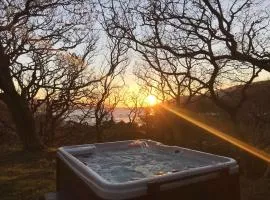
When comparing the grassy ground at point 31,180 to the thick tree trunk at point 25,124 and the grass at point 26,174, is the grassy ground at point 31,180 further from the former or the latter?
the thick tree trunk at point 25,124

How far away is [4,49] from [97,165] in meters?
6.69

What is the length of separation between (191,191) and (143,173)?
3.59 ft

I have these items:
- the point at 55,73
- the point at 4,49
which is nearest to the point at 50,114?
the point at 55,73

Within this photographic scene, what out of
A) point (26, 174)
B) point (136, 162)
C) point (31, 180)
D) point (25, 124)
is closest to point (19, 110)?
point (25, 124)

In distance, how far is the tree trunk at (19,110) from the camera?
31.8ft

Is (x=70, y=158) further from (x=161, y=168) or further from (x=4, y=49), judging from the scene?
(x=4, y=49)

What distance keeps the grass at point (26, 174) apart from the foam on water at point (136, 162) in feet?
3.77

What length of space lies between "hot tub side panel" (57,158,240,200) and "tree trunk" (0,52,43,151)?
6.24 metres

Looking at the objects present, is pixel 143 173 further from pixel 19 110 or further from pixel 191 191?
pixel 19 110

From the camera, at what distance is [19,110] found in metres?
9.95

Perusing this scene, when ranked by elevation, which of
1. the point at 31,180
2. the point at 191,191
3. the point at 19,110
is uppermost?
the point at 19,110

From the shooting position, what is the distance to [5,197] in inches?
212

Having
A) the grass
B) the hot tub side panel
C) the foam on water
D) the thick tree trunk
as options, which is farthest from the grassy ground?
the hot tub side panel

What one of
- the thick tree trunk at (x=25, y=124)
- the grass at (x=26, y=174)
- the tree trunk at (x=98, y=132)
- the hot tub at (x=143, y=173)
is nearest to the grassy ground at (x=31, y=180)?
the grass at (x=26, y=174)
